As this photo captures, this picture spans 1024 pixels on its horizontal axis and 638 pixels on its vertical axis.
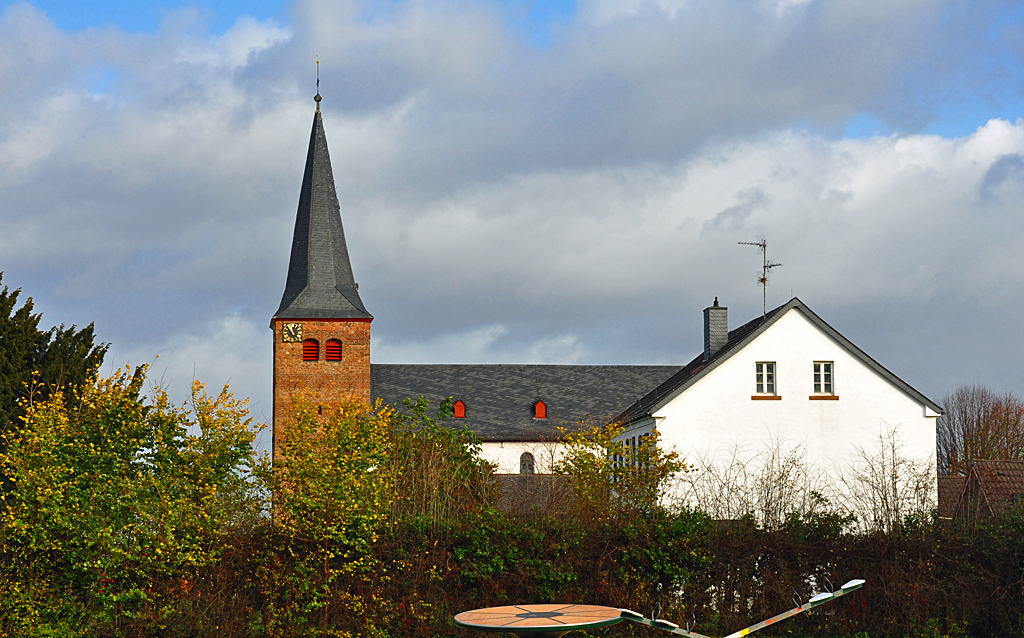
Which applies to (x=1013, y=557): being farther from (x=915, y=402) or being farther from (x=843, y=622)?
(x=915, y=402)

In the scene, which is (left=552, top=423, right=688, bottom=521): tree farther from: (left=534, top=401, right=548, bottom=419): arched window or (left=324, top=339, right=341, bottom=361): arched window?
(left=534, top=401, right=548, bottom=419): arched window

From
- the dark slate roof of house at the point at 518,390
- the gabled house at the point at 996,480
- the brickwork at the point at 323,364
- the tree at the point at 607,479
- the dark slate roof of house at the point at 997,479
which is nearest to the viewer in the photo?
the tree at the point at 607,479

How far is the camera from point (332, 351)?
4347cm

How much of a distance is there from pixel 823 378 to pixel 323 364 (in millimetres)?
21676

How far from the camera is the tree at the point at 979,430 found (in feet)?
173

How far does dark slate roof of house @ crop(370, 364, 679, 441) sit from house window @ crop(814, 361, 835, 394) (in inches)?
794

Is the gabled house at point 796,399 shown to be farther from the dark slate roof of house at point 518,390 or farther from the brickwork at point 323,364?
the dark slate roof of house at point 518,390

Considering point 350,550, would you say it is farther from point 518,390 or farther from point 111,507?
point 518,390

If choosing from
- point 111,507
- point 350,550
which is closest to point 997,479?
point 350,550

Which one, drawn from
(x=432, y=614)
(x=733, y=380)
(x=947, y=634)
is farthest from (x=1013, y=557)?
(x=733, y=380)

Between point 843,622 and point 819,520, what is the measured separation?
153 cm

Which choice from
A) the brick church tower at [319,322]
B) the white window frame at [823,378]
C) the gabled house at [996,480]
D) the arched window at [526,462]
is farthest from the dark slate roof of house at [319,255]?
the gabled house at [996,480]

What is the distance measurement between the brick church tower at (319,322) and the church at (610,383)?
2.1 inches

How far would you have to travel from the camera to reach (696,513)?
1544cm
